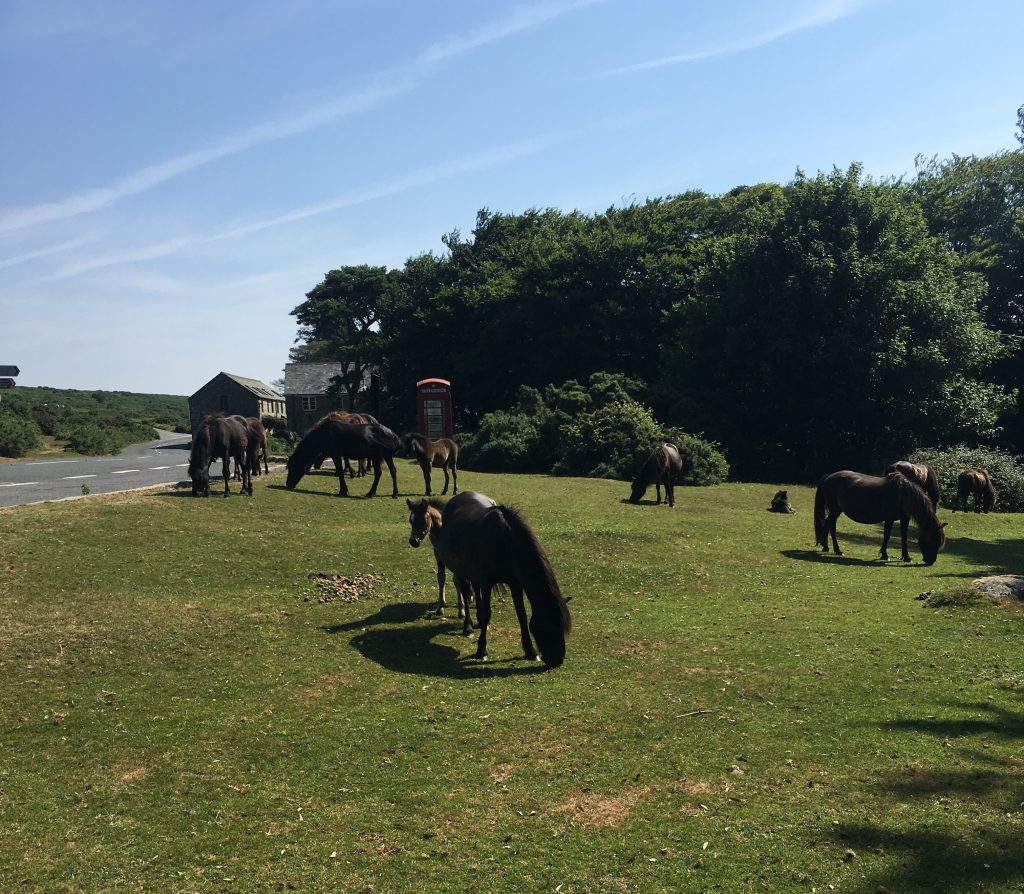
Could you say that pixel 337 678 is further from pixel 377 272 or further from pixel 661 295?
pixel 377 272

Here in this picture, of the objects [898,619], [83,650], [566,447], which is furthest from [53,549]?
[566,447]

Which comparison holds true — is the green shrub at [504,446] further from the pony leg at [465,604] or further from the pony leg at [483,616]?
the pony leg at [483,616]

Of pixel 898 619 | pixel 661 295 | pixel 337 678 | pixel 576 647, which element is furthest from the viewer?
pixel 661 295

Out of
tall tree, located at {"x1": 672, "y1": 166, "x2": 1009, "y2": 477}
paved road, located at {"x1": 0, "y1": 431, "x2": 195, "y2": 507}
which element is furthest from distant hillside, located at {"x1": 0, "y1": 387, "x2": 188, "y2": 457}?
tall tree, located at {"x1": 672, "y1": 166, "x2": 1009, "y2": 477}

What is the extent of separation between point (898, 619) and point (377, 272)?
8672cm

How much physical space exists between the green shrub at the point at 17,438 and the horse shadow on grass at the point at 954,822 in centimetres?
5549

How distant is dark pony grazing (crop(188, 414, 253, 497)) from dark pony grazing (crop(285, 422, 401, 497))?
2.23 metres

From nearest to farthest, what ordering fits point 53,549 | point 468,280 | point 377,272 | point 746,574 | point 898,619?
1. point 898,619
2. point 53,549
3. point 746,574
4. point 468,280
5. point 377,272

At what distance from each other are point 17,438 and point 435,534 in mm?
48929

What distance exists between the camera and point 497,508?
12.0 meters

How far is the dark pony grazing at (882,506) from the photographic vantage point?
19.3 metres

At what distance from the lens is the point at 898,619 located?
13812 millimetres

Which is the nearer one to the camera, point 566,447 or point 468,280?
point 566,447

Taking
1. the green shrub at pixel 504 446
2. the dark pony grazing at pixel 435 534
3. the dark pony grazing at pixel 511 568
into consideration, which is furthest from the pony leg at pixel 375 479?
the green shrub at pixel 504 446
